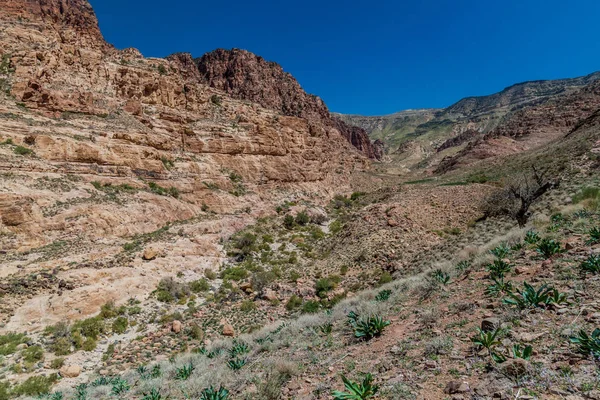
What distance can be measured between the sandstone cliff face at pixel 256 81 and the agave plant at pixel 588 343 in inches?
3342

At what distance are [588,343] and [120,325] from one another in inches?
554

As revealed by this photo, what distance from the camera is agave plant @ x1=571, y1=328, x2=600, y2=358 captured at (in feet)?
10.1

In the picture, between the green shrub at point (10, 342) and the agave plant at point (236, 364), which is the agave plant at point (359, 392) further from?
the green shrub at point (10, 342)

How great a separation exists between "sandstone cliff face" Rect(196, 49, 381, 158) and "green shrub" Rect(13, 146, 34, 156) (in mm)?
67820

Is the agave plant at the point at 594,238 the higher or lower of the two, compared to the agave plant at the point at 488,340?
higher

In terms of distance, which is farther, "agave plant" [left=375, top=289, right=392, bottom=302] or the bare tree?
the bare tree

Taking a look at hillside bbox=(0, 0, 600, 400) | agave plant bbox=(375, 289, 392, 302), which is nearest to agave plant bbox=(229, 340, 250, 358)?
hillside bbox=(0, 0, 600, 400)

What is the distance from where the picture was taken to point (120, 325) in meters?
11.8

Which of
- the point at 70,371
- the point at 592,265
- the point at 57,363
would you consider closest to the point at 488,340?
the point at 592,265

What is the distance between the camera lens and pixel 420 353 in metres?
4.53

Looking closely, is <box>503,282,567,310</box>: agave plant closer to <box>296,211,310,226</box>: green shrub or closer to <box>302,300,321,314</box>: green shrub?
<box>302,300,321,314</box>: green shrub

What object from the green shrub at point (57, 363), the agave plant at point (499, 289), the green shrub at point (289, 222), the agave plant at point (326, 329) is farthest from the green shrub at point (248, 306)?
the green shrub at point (289, 222)

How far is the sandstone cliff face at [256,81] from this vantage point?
85.9 meters

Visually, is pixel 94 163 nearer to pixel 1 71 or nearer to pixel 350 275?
pixel 1 71
